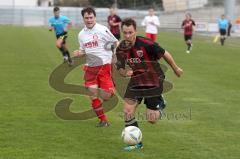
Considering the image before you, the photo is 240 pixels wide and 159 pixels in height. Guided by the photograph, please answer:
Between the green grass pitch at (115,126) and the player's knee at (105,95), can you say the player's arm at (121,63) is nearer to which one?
the green grass pitch at (115,126)

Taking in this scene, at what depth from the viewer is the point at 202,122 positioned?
1062cm

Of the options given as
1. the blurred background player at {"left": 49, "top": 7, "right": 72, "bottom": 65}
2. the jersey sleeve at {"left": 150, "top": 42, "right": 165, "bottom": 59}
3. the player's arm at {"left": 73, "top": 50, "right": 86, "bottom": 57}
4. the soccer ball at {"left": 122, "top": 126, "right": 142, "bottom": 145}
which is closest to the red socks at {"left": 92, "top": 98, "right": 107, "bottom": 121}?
the player's arm at {"left": 73, "top": 50, "right": 86, "bottom": 57}

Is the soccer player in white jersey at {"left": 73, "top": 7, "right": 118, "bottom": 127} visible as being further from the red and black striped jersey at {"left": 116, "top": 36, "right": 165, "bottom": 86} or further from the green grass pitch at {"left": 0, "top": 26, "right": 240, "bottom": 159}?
the red and black striped jersey at {"left": 116, "top": 36, "right": 165, "bottom": 86}

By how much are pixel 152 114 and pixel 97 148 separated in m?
1.03

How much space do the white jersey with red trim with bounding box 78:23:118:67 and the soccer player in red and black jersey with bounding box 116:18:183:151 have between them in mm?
1788

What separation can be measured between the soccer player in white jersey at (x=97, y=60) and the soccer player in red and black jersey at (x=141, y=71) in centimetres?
174

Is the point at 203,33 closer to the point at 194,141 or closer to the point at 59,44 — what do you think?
the point at 59,44

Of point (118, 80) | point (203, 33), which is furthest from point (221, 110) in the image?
point (203, 33)

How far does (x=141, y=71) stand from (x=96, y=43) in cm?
211

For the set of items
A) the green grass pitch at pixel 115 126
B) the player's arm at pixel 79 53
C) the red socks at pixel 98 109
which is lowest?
the green grass pitch at pixel 115 126

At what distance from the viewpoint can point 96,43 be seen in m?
10.4

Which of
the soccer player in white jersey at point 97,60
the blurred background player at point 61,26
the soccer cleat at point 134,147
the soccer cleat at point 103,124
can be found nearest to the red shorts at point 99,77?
the soccer player in white jersey at point 97,60

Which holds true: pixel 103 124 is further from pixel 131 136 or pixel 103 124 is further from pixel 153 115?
pixel 131 136

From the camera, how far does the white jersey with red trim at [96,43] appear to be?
10335 mm
